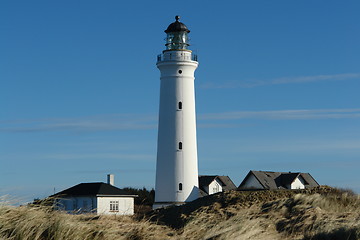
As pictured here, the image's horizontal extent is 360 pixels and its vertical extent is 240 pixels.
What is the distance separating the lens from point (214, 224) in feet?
42.0

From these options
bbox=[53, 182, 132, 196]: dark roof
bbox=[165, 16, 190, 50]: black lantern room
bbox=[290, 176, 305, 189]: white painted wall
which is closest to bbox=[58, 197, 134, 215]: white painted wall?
bbox=[53, 182, 132, 196]: dark roof

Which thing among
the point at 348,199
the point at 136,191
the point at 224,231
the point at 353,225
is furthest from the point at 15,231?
the point at 136,191

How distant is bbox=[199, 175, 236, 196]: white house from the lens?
160 ft

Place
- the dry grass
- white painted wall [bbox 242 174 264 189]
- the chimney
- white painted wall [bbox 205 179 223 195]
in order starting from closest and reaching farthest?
1. the dry grass
2. the chimney
3. white painted wall [bbox 242 174 264 189]
4. white painted wall [bbox 205 179 223 195]

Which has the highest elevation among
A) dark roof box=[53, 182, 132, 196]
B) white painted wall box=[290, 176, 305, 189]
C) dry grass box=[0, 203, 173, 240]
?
white painted wall box=[290, 176, 305, 189]

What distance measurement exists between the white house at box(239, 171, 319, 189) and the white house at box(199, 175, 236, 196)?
96.8 inches

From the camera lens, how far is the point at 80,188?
4175 centimetres

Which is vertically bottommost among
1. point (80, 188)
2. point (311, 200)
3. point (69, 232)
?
point (69, 232)

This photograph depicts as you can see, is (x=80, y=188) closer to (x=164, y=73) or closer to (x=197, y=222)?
(x=164, y=73)

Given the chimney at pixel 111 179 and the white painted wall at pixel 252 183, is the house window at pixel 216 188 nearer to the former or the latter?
the white painted wall at pixel 252 183

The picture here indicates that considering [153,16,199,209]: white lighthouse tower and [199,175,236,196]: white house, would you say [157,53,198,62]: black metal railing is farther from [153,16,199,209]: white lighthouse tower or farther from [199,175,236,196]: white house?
[199,175,236,196]: white house

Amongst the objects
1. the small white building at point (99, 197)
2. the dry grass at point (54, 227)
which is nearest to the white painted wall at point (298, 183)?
the small white building at point (99, 197)

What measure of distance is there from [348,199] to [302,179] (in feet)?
109

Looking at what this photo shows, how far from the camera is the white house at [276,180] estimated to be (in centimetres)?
4769
